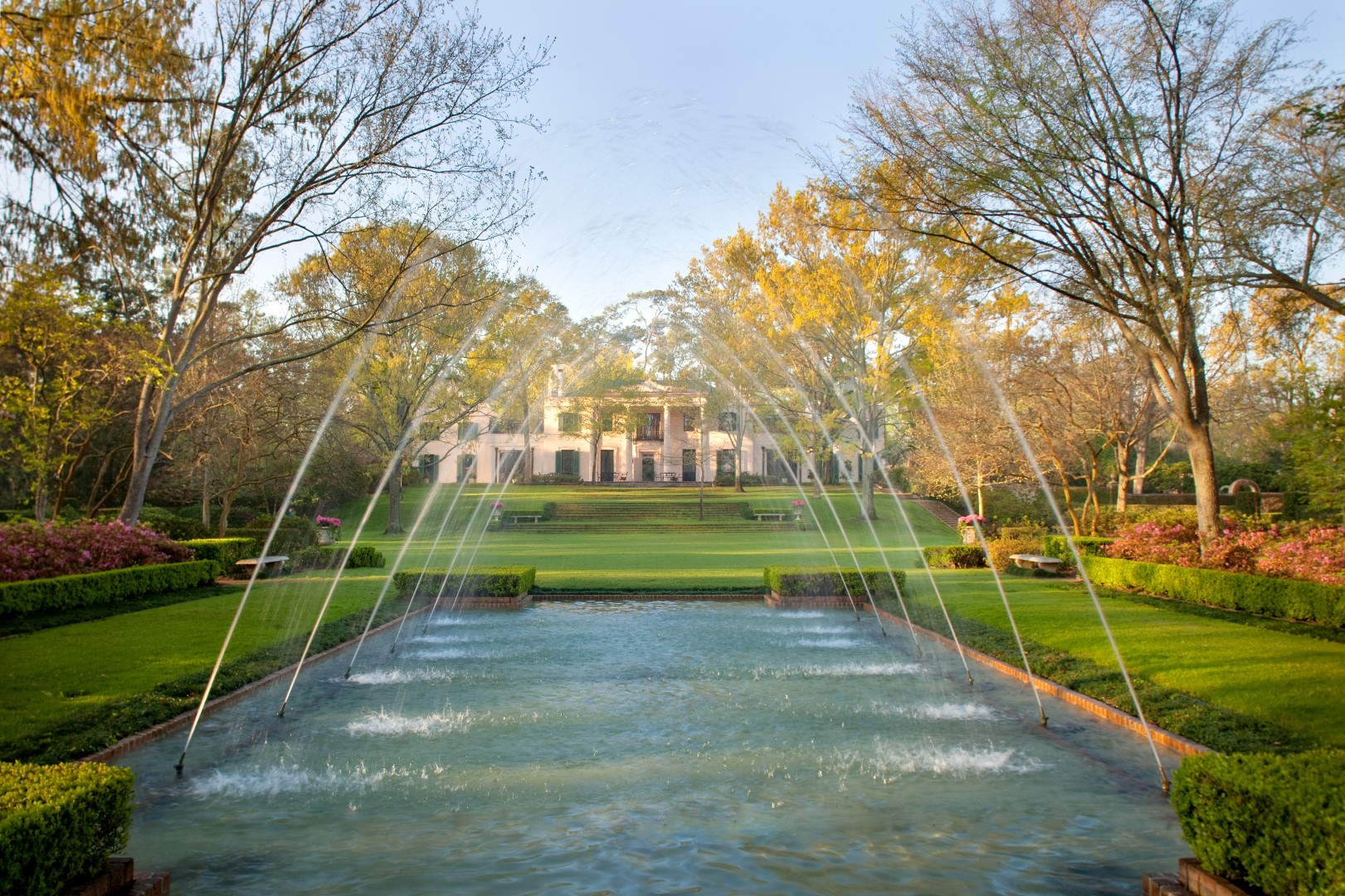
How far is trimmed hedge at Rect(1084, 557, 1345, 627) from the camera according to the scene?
13.9 m

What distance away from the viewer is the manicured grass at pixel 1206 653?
347 inches

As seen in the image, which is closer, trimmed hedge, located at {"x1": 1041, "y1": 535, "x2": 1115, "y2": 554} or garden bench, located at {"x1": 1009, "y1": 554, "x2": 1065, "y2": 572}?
garden bench, located at {"x1": 1009, "y1": 554, "x2": 1065, "y2": 572}

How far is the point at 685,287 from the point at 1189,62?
87.0 feet

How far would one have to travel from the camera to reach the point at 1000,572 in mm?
24094

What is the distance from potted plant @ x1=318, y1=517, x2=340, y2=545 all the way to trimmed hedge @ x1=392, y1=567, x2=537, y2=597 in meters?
10.2

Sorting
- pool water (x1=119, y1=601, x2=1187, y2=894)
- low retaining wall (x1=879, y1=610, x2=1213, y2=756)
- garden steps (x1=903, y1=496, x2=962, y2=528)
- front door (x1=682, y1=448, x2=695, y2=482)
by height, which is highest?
front door (x1=682, y1=448, x2=695, y2=482)

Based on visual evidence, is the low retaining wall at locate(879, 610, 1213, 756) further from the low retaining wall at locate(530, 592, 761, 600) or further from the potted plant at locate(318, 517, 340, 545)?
the potted plant at locate(318, 517, 340, 545)

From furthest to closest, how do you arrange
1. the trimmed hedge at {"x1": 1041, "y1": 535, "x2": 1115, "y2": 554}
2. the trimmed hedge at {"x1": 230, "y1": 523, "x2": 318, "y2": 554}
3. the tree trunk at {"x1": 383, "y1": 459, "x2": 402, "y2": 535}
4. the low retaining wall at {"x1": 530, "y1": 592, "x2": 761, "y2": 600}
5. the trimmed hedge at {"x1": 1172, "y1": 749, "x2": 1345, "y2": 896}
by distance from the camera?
the tree trunk at {"x1": 383, "y1": 459, "x2": 402, "y2": 535}, the trimmed hedge at {"x1": 230, "y1": 523, "x2": 318, "y2": 554}, the trimmed hedge at {"x1": 1041, "y1": 535, "x2": 1115, "y2": 554}, the low retaining wall at {"x1": 530, "y1": 592, "x2": 761, "y2": 600}, the trimmed hedge at {"x1": 1172, "y1": 749, "x2": 1345, "y2": 896}

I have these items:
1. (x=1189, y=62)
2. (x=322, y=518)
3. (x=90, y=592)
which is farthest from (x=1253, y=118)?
(x=322, y=518)

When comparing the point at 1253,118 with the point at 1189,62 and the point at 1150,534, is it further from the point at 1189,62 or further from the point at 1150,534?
the point at 1150,534

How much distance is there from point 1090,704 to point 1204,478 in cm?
1220

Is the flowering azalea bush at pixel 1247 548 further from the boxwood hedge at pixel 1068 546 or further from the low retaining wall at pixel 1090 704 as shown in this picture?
the low retaining wall at pixel 1090 704

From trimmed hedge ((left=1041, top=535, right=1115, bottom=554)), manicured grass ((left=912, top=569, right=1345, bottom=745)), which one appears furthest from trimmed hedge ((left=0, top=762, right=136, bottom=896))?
trimmed hedge ((left=1041, top=535, right=1115, bottom=554))

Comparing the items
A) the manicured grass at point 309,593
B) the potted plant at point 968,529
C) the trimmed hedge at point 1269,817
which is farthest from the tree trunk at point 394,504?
the trimmed hedge at point 1269,817
